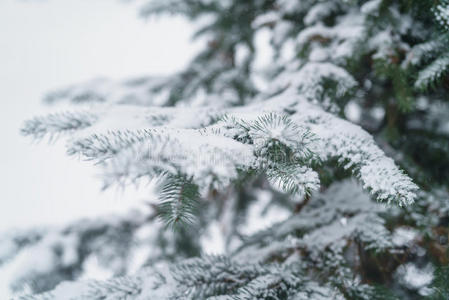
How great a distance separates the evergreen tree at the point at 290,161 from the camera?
1.80 ft

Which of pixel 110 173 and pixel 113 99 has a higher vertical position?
pixel 113 99

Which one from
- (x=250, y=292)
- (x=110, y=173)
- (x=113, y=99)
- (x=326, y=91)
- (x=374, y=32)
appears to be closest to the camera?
(x=110, y=173)

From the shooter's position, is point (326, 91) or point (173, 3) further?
point (173, 3)

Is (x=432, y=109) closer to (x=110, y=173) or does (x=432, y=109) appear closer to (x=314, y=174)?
(x=314, y=174)

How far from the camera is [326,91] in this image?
105cm

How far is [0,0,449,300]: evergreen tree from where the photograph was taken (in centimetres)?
55

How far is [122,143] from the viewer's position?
491 millimetres

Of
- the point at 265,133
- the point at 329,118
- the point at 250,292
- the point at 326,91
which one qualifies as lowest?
the point at 250,292

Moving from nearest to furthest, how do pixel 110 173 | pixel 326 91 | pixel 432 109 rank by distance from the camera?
pixel 110 173
pixel 326 91
pixel 432 109

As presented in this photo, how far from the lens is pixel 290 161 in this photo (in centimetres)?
58

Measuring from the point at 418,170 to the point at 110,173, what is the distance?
1.19 m

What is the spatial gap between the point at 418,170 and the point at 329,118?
61cm

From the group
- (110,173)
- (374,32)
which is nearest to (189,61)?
(374,32)

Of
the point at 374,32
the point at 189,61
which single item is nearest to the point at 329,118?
the point at 374,32
